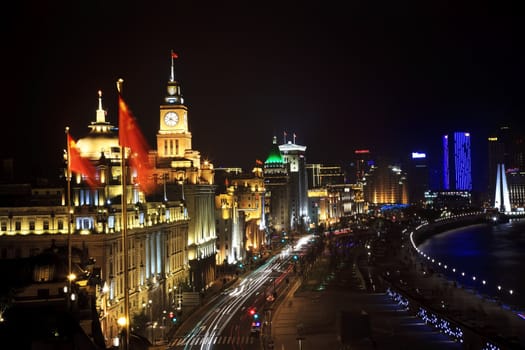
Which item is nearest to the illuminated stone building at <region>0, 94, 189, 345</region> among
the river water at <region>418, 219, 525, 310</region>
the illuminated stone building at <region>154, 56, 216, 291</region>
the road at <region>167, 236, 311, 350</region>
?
the road at <region>167, 236, 311, 350</region>

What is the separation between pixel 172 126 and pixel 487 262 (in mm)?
57147

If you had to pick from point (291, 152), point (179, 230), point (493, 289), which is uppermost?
point (291, 152)

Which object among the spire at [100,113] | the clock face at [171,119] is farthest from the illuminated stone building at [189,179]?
the spire at [100,113]

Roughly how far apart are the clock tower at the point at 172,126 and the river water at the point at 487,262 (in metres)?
34.8

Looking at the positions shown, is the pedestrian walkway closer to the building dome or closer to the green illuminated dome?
the building dome

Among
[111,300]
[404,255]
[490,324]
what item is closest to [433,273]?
[404,255]

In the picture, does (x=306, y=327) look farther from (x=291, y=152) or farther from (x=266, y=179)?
(x=291, y=152)

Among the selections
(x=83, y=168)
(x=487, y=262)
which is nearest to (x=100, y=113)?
(x=83, y=168)

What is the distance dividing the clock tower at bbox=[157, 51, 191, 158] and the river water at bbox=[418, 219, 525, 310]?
34.8m

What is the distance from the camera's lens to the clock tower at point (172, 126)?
75500mm

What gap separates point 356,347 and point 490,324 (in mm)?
15222

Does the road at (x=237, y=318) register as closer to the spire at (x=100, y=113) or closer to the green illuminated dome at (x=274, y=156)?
the spire at (x=100, y=113)

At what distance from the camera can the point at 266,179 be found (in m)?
136

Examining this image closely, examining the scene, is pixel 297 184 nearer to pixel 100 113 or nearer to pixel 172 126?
pixel 172 126
